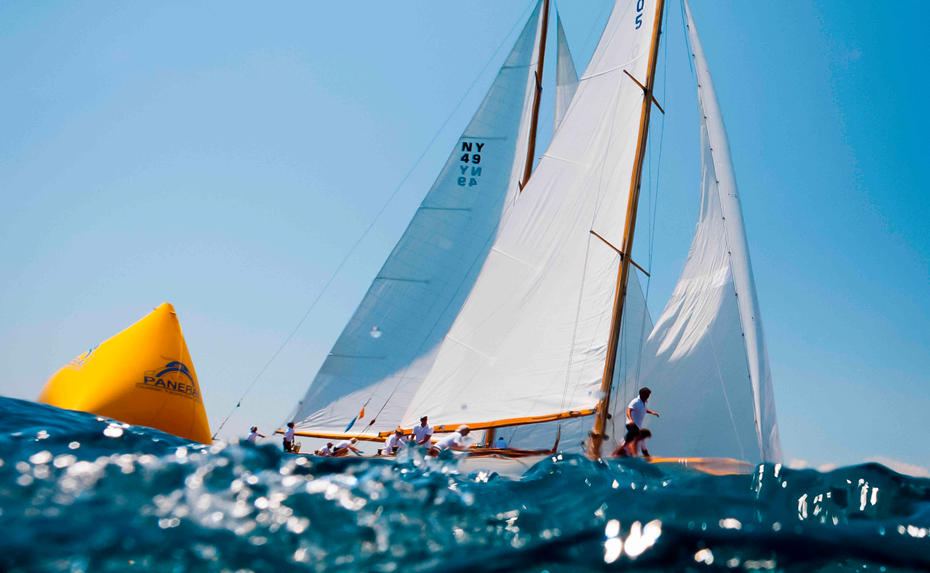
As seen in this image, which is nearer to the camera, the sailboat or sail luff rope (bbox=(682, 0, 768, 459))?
sail luff rope (bbox=(682, 0, 768, 459))

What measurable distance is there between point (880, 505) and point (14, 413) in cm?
588

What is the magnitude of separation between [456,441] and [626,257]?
470 centimetres

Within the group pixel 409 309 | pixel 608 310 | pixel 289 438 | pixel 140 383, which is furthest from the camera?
pixel 409 309

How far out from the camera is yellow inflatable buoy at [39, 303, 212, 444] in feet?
34.9

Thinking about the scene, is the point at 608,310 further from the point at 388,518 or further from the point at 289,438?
the point at 289,438

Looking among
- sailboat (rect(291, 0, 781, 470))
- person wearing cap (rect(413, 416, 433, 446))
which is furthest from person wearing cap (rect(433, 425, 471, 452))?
person wearing cap (rect(413, 416, 433, 446))

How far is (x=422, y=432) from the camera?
11.3 metres

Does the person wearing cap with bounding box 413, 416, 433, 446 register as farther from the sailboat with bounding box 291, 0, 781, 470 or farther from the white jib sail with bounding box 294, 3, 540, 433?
the white jib sail with bounding box 294, 3, 540, 433

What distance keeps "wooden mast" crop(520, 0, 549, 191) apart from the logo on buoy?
10.6 meters

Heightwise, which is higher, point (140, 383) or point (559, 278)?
point (559, 278)

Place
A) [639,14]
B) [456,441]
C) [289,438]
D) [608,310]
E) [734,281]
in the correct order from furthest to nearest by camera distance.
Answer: [289,438] → [639,14] → [734,281] → [608,310] → [456,441]

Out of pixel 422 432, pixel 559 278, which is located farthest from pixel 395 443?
pixel 559 278

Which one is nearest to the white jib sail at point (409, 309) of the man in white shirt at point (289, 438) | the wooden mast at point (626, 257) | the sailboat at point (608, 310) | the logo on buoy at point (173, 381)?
the man in white shirt at point (289, 438)

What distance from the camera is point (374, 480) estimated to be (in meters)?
3.54
